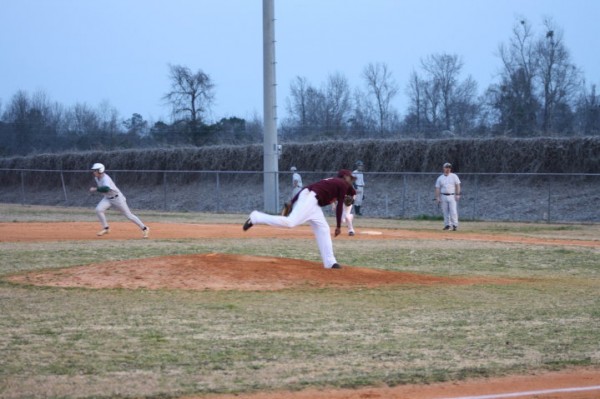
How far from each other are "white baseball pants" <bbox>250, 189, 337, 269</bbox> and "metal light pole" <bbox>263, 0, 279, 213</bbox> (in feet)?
73.0

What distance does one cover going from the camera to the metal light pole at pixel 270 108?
122 feet

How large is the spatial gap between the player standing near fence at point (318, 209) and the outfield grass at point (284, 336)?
1541mm

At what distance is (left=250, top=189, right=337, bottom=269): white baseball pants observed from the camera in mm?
14992

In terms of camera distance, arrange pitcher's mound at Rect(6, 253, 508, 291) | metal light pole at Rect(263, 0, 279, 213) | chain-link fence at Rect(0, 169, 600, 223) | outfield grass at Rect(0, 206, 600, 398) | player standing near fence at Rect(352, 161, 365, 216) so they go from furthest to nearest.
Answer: chain-link fence at Rect(0, 169, 600, 223)
metal light pole at Rect(263, 0, 279, 213)
player standing near fence at Rect(352, 161, 365, 216)
pitcher's mound at Rect(6, 253, 508, 291)
outfield grass at Rect(0, 206, 600, 398)

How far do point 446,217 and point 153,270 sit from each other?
53.1 ft

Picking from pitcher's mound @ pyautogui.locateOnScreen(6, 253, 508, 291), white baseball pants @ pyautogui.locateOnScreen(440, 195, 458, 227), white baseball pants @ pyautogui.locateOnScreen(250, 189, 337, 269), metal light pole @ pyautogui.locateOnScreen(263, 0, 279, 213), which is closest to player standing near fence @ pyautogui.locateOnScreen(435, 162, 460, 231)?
white baseball pants @ pyautogui.locateOnScreen(440, 195, 458, 227)

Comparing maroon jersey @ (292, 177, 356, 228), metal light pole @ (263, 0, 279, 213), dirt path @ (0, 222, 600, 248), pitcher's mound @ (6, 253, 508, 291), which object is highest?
metal light pole @ (263, 0, 279, 213)

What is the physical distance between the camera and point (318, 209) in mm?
15195

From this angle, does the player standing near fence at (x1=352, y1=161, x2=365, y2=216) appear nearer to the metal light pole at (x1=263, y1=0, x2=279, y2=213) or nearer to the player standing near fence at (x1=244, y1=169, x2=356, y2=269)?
the metal light pole at (x1=263, y1=0, x2=279, y2=213)

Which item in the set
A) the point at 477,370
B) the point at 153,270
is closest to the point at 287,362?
the point at 477,370

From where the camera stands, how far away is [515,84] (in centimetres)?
4781

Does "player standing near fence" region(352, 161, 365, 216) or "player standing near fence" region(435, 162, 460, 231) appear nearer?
"player standing near fence" region(435, 162, 460, 231)

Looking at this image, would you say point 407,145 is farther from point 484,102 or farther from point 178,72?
point 178,72

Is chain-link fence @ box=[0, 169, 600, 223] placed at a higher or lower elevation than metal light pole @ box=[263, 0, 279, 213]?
lower
